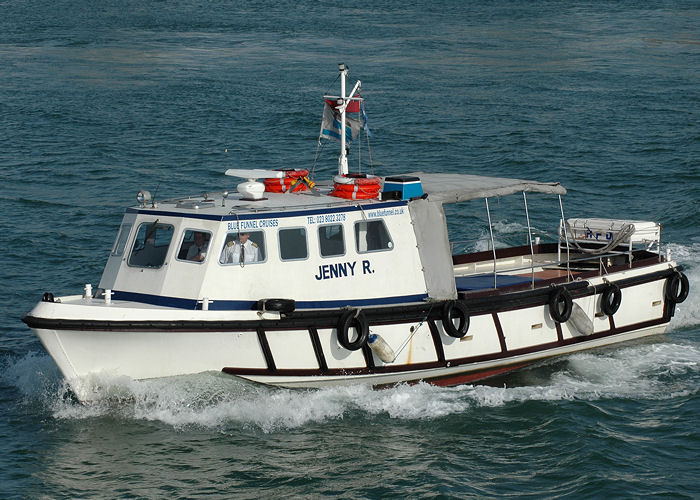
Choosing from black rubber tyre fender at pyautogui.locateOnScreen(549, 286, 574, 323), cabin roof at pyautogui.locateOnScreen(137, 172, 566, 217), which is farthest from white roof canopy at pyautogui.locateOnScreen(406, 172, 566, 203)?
black rubber tyre fender at pyautogui.locateOnScreen(549, 286, 574, 323)

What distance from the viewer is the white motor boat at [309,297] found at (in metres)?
14.5

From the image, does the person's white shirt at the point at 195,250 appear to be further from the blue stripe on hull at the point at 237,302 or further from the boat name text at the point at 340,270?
the boat name text at the point at 340,270

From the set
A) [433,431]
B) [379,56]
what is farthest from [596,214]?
[379,56]

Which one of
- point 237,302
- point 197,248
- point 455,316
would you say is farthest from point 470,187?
point 197,248

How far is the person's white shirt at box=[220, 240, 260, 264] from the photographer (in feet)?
49.3

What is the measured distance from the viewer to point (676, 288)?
62.8ft

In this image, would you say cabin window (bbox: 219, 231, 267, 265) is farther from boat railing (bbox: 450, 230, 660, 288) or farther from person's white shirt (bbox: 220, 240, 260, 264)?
boat railing (bbox: 450, 230, 660, 288)

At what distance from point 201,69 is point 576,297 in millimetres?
33061

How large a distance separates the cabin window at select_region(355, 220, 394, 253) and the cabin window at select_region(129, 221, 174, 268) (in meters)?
2.93

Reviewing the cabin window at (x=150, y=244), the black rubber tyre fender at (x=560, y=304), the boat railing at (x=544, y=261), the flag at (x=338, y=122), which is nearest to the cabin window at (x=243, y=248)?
the cabin window at (x=150, y=244)

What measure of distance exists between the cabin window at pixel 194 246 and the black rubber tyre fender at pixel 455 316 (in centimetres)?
391

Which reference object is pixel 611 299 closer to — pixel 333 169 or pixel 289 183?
pixel 289 183

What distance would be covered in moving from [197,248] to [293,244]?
146cm

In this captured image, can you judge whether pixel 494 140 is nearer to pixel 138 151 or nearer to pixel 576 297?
pixel 138 151
